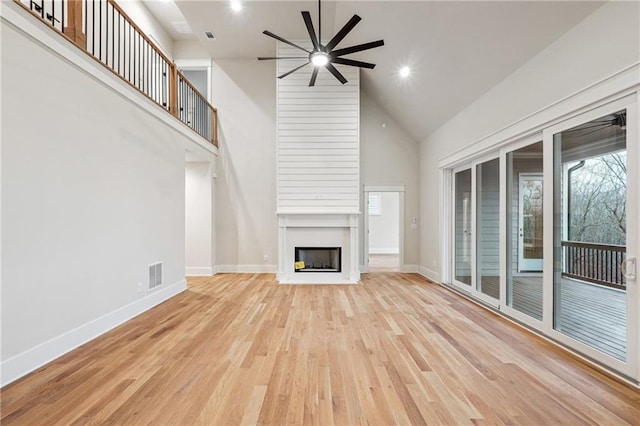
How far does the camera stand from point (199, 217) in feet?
21.1

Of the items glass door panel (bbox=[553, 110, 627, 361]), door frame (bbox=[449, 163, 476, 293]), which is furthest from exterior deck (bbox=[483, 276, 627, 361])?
door frame (bbox=[449, 163, 476, 293])

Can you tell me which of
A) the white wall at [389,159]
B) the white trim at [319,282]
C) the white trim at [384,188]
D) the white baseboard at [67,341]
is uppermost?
the white wall at [389,159]

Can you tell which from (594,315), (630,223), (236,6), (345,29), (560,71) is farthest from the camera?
(236,6)

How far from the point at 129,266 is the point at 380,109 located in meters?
5.72

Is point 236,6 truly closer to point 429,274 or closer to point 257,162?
point 257,162

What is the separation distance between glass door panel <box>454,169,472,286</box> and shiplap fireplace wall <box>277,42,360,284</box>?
5.96 feet

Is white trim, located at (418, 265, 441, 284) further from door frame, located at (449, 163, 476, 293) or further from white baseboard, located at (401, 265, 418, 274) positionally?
door frame, located at (449, 163, 476, 293)

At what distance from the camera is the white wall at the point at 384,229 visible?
33.8 ft

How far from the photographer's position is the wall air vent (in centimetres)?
405

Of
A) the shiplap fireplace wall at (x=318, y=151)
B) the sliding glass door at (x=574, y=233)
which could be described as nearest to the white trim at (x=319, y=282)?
the shiplap fireplace wall at (x=318, y=151)

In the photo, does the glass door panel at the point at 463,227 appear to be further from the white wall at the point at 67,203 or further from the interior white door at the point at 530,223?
the white wall at the point at 67,203

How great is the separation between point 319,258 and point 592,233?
4.29 meters

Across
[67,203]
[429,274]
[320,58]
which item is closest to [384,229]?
[429,274]

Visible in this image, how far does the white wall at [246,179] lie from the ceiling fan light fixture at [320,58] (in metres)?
3.24
